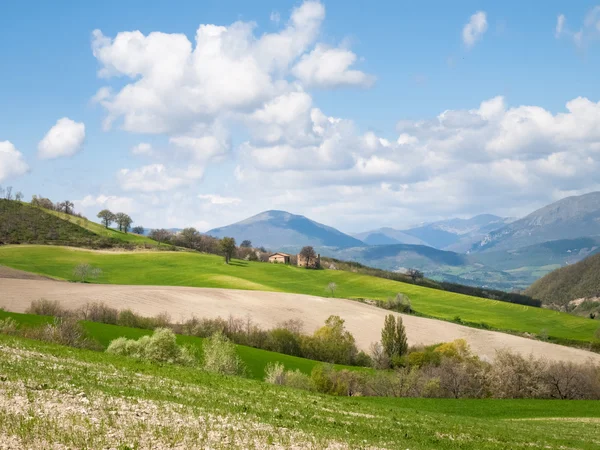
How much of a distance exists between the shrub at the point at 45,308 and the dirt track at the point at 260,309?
1650mm

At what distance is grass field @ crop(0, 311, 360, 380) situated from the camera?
217ft

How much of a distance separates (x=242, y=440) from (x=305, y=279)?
505 feet

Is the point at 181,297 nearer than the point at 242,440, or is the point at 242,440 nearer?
the point at 242,440

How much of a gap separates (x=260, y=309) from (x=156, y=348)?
58.5 m

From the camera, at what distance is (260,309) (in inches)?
4326

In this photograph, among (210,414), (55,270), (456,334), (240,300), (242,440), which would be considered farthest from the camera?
(55,270)

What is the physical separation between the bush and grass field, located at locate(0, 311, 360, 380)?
10.8 meters

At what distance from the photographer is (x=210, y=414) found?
21.5 meters

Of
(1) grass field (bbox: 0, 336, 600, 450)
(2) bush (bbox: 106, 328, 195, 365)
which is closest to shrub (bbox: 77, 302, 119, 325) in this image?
(2) bush (bbox: 106, 328, 195, 365)

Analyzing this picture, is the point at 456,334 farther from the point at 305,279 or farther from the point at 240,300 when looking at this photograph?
the point at 305,279

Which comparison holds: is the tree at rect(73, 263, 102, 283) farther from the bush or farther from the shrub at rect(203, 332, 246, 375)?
the bush

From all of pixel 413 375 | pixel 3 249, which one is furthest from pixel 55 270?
pixel 413 375

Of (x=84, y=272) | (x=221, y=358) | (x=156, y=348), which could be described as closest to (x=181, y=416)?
(x=156, y=348)

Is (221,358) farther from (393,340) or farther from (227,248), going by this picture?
(227,248)
